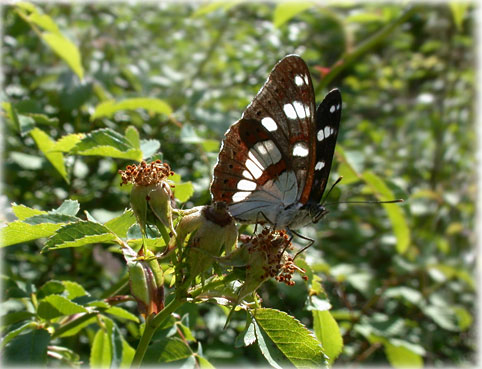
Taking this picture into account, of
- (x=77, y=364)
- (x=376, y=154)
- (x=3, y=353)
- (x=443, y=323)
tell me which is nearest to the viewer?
(x=3, y=353)

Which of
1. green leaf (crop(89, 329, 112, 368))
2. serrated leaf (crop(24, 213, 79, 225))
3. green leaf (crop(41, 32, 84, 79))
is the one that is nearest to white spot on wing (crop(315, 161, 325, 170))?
serrated leaf (crop(24, 213, 79, 225))

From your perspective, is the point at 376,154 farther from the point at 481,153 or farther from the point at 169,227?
the point at 169,227

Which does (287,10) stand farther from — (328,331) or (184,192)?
(328,331)

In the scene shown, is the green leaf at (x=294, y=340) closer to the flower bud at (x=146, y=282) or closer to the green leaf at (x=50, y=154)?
the flower bud at (x=146, y=282)

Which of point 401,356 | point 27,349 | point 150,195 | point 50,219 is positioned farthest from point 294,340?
point 401,356

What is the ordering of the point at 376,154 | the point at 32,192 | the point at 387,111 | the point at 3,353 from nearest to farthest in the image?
the point at 3,353 → the point at 32,192 → the point at 376,154 → the point at 387,111

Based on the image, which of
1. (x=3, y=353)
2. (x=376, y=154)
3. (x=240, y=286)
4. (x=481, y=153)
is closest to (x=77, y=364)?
(x=3, y=353)

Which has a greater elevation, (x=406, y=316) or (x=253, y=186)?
(x=253, y=186)
